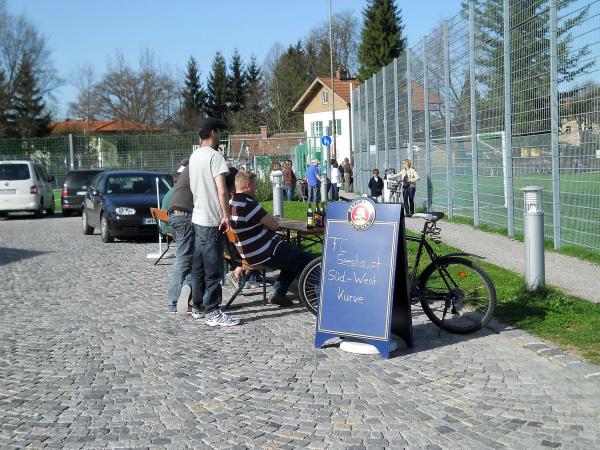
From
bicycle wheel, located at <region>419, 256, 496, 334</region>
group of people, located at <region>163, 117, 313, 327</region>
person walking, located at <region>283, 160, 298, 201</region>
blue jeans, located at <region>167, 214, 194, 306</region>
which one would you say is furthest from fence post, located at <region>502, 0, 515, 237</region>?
person walking, located at <region>283, 160, 298, 201</region>

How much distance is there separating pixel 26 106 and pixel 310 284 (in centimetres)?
6630

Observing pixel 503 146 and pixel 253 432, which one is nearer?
pixel 253 432

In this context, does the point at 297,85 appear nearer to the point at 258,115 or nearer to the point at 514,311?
the point at 258,115

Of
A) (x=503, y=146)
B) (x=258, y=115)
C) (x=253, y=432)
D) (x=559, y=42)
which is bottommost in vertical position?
(x=253, y=432)

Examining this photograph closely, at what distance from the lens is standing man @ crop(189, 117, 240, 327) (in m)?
7.50

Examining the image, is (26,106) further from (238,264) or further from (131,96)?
(238,264)

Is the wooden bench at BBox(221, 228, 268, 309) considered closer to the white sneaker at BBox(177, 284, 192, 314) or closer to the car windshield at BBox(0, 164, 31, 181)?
the white sneaker at BBox(177, 284, 192, 314)

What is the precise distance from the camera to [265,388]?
5.52m

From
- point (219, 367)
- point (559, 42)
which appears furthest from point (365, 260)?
point (559, 42)

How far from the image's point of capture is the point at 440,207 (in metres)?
18.9

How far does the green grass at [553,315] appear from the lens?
6.37m

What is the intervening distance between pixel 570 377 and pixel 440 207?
1353cm

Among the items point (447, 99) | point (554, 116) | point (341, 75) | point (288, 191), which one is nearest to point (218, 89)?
point (341, 75)

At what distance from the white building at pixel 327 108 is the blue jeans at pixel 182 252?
53.8m
